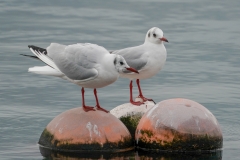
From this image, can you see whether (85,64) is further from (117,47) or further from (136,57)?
(117,47)

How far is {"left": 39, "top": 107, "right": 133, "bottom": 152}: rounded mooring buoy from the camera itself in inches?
514

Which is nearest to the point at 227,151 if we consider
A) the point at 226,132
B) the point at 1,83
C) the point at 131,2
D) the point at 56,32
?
the point at 226,132

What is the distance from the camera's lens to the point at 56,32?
24.8 meters

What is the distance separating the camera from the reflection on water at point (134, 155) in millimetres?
13133

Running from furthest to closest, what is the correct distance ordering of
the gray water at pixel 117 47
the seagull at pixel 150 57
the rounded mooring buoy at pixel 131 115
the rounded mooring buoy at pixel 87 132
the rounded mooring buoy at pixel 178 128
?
1. the gray water at pixel 117 47
2. the seagull at pixel 150 57
3. the rounded mooring buoy at pixel 131 115
4. the rounded mooring buoy at pixel 178 128
5. the rounded mooring buoy at pixel 87 132

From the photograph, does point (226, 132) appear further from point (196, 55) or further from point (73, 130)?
point (196, 55)

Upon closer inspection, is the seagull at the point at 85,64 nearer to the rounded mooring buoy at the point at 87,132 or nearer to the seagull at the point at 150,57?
the rounded mooring buoy at the point at 87,132

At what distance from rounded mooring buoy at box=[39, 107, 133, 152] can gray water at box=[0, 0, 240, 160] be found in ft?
2.15

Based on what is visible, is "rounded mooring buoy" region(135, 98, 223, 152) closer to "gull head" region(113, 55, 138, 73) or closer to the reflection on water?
the reflection on water

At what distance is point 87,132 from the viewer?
1303cm

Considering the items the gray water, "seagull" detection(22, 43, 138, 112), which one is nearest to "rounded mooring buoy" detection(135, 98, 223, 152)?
the gray water

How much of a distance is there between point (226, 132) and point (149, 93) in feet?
10.7

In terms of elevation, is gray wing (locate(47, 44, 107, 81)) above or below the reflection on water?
above

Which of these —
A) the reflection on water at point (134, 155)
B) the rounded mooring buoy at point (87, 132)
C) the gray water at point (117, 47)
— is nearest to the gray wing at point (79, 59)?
the rounded mooring buoy at point (87, 132)
